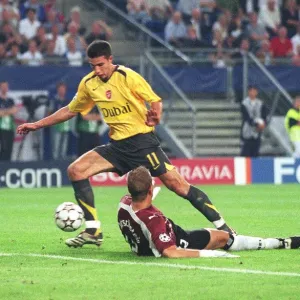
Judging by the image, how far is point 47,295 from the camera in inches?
343

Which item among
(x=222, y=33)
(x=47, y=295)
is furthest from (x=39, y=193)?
(x=47, y=295)

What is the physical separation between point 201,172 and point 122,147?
48.1 feet

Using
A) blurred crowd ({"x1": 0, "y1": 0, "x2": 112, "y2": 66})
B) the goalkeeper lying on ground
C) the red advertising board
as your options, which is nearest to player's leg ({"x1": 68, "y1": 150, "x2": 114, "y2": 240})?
the goalkeeper lying on ground

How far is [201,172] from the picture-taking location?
2705 cm

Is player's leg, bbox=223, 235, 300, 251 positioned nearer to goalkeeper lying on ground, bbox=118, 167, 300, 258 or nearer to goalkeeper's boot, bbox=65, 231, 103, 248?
goalkeeper lying on ground, bbox=118, 167, 300, 258

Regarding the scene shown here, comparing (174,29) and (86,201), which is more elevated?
(174,29)

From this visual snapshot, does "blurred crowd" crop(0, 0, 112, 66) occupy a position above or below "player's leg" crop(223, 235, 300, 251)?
above

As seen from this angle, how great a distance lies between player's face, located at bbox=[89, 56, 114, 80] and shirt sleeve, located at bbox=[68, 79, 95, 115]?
0.39m

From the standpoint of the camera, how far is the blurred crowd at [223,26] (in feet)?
96.5

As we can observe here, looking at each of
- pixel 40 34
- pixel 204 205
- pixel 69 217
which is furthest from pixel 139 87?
pixel 40 34

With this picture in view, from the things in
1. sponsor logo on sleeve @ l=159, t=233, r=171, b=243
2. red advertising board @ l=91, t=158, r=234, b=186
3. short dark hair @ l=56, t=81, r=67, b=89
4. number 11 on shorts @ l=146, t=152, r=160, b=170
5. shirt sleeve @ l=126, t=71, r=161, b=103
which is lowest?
red advertising board @ l=91, t=158, r=234, b=186

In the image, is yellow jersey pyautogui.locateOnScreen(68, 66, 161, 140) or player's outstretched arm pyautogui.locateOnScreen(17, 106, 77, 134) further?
player's outstretched arm pyautogui.locateOnScreen(17, 106, 77, 134)

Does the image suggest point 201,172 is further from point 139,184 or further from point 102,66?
point 139,184

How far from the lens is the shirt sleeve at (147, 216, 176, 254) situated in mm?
10586
